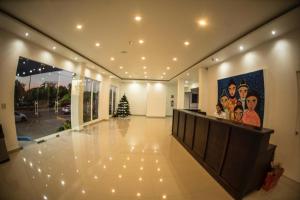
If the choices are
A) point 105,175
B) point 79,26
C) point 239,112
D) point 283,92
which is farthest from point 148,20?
point 239,112

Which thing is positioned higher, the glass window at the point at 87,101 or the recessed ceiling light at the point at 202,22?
the recessed ceiling light at the point at 202,22

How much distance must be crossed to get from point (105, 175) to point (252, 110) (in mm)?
4639

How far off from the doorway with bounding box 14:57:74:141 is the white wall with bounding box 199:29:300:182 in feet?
25.0

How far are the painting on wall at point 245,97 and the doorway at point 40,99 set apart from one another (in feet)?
23.4

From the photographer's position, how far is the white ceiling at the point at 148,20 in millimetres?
3045

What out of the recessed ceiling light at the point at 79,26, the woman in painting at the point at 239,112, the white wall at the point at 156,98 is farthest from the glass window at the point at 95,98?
the woman in painting at the point at 239,112

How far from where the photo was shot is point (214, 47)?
5.30 metres

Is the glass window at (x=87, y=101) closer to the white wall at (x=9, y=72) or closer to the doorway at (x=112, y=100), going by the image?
the doorway at (x=112, y=100)

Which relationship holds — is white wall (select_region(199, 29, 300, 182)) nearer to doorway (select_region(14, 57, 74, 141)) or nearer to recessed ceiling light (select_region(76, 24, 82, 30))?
recessed ceiling light (select_region(76, 24, 82, 30))

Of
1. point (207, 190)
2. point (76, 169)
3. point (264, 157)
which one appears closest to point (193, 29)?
point (264, 157)

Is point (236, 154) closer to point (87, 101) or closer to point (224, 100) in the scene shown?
point (224, 100)

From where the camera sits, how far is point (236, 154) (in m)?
2.83

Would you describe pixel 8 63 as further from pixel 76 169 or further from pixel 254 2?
pixel 254 2

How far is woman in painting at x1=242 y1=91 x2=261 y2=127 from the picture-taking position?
4570 mm
